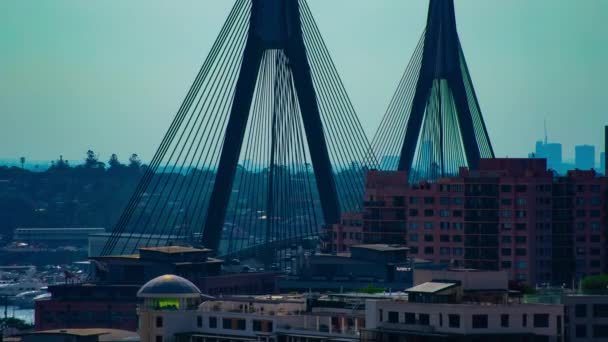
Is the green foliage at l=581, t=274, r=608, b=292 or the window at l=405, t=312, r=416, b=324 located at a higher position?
the green foliage at l=581, t=274, r=608, b=292

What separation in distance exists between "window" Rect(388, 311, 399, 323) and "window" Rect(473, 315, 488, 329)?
2521mm

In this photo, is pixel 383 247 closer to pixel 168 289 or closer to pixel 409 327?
pixel 168 289

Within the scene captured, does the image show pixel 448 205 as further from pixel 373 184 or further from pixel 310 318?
pixel 310 318

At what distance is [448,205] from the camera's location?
409ft

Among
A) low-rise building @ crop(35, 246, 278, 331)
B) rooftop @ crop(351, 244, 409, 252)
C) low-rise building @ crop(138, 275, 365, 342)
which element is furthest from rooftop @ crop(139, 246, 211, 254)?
low-rise building @ crop(138, 275, 365, 342)

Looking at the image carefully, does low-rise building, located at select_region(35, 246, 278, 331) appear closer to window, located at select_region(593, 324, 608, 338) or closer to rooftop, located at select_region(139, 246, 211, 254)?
rooftop, located at select_region(139, 246, 211, 254)

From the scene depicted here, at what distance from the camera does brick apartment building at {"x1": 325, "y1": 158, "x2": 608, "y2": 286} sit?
122m

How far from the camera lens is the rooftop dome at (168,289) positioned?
7725 cm

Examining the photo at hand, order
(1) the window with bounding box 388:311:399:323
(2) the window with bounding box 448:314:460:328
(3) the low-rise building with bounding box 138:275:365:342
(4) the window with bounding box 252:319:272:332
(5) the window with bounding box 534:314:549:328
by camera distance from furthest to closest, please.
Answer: (4) the window with bounding box 252:319:272:332 → (3) the low-rise building with bounding box 138:275:365:342 → (1) the window with bounding box 388:311:399:323 → (5) the window with bounding box 534:314:549:328 → (2) the window with bounding box 448:314:460:328

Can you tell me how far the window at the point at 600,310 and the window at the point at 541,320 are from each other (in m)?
9.77

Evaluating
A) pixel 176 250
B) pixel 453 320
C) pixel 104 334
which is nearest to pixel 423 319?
pixel 453 320

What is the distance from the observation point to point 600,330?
253 feet

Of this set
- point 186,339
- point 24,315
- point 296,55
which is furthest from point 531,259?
point 24,315

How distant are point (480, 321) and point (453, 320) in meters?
0.68
